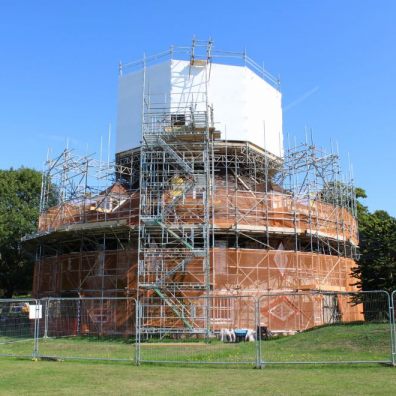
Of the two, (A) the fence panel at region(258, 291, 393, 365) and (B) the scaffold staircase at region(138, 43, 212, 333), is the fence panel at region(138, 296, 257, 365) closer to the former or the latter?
(B) the scaffold staircase at region(138, 43, 212, 333)

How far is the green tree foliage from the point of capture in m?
21.6

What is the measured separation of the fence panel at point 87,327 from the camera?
1830cm

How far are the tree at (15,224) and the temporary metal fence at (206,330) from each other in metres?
20.7

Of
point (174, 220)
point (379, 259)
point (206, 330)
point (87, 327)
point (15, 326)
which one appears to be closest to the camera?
point (15, 326)

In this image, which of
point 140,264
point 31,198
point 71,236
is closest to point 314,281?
point 140,264

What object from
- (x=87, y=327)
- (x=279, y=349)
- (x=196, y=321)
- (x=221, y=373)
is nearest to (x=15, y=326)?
(x=87, y=327)

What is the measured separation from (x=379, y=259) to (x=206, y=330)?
8.14 m

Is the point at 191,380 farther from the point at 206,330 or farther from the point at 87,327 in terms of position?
the point at 87,327

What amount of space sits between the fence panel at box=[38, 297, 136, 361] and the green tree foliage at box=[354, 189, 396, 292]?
1045 cm

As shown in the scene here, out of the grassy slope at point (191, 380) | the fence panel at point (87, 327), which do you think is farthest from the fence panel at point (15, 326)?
the grassy slope at point (191, 380)

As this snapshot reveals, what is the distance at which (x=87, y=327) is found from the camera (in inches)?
919

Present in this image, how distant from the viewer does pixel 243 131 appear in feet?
98.8

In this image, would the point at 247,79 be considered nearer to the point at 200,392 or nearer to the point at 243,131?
the point at 243,131

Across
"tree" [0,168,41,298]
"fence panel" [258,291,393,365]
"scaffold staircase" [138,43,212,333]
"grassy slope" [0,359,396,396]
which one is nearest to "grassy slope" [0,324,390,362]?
"fence panel" [258,291,393,365]
